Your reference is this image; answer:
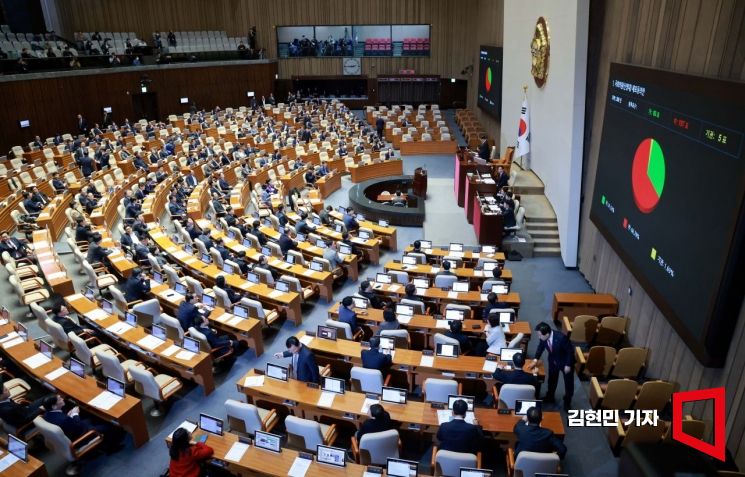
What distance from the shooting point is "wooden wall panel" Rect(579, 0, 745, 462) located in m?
6.04

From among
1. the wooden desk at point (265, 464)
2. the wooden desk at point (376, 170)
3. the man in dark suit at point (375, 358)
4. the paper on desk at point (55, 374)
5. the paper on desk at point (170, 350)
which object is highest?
the man in dark suit at point (375, 358)

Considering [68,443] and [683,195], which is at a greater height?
[683,195]

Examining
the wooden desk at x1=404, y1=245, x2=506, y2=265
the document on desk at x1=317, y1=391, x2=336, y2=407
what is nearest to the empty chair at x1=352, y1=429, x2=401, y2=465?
the document on desk at x1=317, y1=391, x2=336, y2=407

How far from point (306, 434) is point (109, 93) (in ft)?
84.7

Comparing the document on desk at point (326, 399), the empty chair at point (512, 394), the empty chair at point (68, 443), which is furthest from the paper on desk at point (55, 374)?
the empty chair at point (512, 394)

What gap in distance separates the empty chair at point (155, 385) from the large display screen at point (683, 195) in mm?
7060

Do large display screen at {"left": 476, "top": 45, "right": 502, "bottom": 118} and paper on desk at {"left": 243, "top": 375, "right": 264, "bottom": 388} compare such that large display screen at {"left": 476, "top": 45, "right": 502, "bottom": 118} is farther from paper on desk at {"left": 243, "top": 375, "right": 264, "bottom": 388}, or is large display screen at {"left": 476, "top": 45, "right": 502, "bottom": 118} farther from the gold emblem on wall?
paper on desk at {"left": 243, "top": 375, "right": 264, "bottom": 388}

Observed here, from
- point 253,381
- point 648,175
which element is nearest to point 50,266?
point 253,381

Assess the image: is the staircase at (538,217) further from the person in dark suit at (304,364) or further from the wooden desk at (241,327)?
the person in dark suit at (304,364)

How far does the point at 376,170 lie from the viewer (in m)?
21.1

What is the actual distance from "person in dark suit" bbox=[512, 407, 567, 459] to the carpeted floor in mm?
1036

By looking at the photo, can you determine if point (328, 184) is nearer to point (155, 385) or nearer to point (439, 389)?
point (155, 385)

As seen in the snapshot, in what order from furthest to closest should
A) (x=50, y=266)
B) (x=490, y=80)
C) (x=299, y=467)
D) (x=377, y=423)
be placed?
1. (x=490, y=80)
2. (x=50, y=266)
3. (x=377, y=423)
4. (x=299, y=467)

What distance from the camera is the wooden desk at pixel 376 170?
67.4 feet
